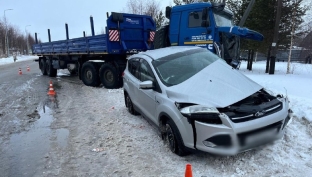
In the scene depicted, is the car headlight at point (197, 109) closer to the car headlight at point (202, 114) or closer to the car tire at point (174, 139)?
the car headlight at point (202, 114)

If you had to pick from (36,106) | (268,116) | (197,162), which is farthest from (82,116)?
(268,116)

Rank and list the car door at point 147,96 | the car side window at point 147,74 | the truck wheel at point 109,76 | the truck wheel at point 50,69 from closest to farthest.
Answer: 1. the car side window at point 147,74
2. the car door at point 147,96
3. the truck wheel at point 109,76
4. the truck wheel at point 50,69

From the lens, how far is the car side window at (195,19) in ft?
27.5

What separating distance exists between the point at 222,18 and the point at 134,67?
14.2 feet

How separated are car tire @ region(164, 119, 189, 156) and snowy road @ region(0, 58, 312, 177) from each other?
0.12m

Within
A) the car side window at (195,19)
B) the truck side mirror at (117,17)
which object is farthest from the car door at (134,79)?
the truck side mirror at (117,17)

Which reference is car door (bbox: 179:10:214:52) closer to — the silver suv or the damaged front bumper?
the silver suv

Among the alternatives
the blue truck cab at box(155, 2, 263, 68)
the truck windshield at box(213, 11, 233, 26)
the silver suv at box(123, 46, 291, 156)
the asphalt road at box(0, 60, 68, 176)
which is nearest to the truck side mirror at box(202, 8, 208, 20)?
the blue truck cab at box(155, 2, 263, 68)

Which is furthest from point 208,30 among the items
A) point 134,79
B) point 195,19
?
point 134,79

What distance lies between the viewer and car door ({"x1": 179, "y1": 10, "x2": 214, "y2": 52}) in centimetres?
830

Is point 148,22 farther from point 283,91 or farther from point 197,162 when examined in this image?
point 197,162

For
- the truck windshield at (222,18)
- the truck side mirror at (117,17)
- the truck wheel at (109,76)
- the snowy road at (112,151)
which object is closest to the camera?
the snowy road at (112,151)

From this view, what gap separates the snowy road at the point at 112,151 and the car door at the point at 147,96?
0.50 meters

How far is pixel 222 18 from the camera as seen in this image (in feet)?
28.0
